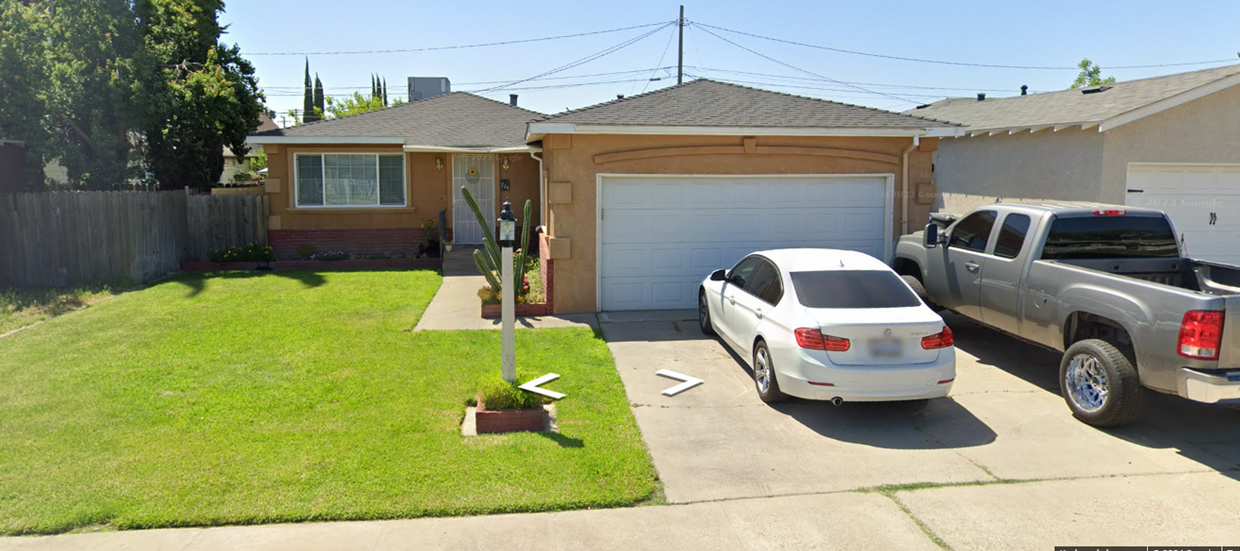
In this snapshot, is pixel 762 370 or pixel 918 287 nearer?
pixel 762 370

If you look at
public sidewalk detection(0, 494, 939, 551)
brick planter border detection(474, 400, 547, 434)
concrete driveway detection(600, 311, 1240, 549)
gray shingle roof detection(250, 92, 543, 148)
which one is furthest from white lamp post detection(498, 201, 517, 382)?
gray shingle roof detection(250, 92, 543, 148)

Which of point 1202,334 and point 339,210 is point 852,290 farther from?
point 339,210

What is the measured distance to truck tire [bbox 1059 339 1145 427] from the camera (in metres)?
6.57

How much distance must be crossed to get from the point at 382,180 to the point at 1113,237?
1523cm

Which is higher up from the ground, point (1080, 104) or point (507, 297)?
point (1080, 104)

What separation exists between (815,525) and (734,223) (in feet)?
24.3

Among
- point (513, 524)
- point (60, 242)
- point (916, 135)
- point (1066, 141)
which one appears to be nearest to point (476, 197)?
point (60, 242)

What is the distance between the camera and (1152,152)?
13.7 metres

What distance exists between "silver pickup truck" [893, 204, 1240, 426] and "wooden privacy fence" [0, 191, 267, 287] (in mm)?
14289

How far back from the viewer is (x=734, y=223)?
12.1 metres

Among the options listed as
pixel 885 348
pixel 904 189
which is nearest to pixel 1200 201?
pixel 904 189

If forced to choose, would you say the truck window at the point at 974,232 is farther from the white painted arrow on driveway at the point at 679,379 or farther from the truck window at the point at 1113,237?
the white painted arrow on driveway at the point at 679,379

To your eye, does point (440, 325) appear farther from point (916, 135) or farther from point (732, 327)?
point (916, 135)

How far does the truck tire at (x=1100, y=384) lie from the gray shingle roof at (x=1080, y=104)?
25.9ft
